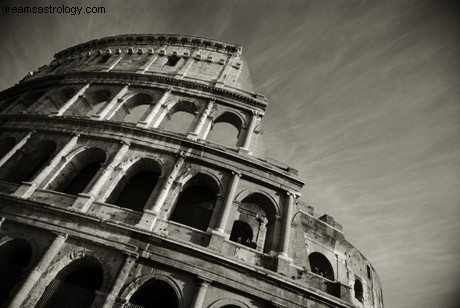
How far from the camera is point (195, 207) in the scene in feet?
33.2

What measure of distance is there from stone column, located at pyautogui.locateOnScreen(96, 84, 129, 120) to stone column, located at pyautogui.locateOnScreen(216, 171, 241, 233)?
23.1 ft

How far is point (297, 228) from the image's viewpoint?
966 cm

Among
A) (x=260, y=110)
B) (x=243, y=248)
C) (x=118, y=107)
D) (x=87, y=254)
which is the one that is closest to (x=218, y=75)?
(x=260, y=110)

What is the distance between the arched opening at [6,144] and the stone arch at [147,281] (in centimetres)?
1002

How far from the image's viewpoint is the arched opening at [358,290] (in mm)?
13149

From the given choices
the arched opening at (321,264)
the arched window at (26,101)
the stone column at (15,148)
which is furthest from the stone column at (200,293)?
the arched window at (26,101)

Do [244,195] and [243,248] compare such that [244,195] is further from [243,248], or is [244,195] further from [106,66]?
[106,66]

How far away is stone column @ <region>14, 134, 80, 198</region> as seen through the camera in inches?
365

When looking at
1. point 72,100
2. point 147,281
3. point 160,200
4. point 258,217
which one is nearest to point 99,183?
point 160,200

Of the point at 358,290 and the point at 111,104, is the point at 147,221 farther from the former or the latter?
the point at 358,290

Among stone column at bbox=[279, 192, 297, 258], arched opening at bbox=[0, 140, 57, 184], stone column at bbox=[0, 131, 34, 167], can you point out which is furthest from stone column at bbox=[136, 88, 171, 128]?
stone column at bbox=[279, 192, 297, 258]

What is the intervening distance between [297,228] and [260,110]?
618 cm

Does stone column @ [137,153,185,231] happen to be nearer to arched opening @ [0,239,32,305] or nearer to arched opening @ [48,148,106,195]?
arched opening @ [48,148,106,195]

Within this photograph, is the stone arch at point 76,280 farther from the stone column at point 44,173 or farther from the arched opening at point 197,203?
the stone column at point 44,173
